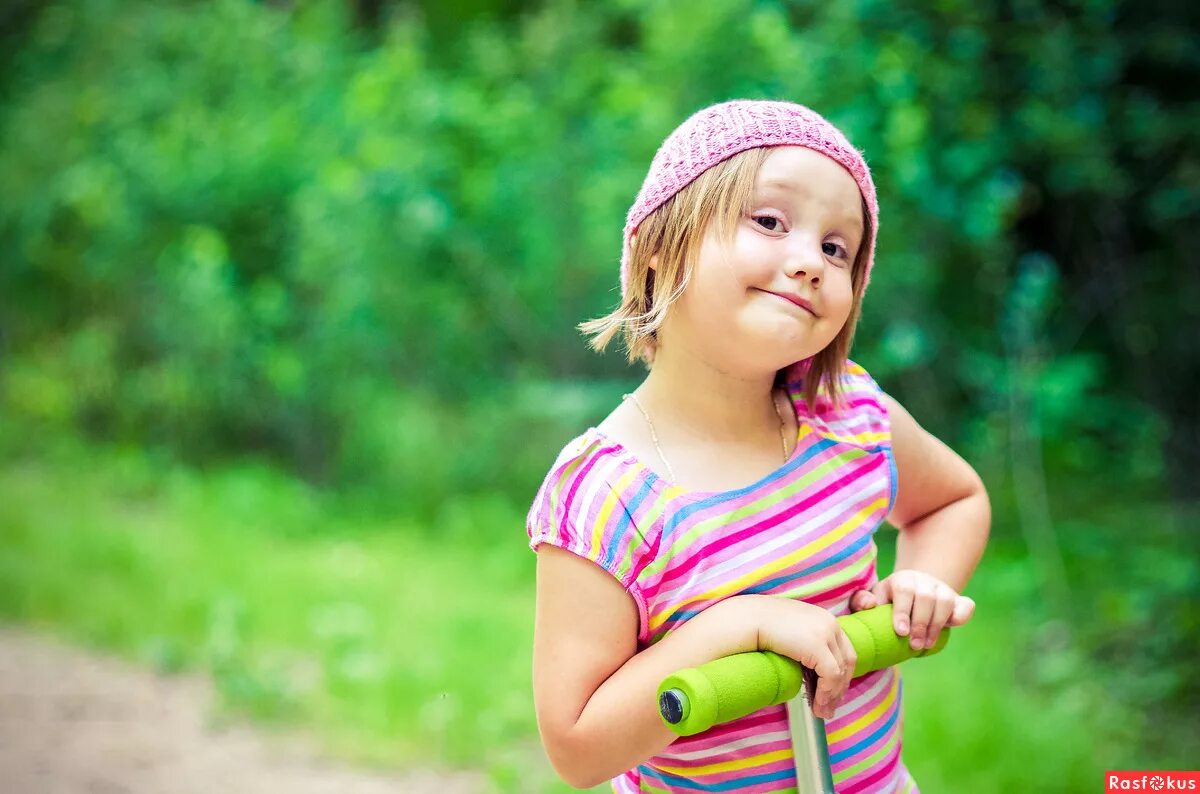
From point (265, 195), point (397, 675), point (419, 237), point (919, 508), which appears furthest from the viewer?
point (265, 195)

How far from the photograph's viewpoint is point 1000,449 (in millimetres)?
3199

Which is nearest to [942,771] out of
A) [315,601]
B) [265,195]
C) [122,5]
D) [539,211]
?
[315,601]

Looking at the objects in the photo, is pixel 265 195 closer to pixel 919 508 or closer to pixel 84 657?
pixel 84 657

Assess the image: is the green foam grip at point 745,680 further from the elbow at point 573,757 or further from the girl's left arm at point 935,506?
the girl's left arm at point 935,506

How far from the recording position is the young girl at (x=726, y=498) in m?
1.05

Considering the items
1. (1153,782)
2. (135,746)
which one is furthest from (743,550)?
(135,746)

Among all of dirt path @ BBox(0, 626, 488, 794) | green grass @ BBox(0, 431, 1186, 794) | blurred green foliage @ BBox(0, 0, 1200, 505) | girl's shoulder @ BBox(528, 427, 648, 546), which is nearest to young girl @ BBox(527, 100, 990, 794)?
girl's shoulder @ BBox(528, 427, 648, 546)

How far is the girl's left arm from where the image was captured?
1.30 meters

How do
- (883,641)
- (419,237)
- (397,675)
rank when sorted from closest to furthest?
(883,641)
(397,675)
(419,237)

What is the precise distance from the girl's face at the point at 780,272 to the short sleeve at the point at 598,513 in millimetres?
145

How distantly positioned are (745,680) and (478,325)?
2828mm

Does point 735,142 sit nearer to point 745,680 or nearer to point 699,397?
point 699,397

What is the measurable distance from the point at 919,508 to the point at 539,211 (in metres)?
2.43

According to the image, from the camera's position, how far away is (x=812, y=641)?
40.6 inches
